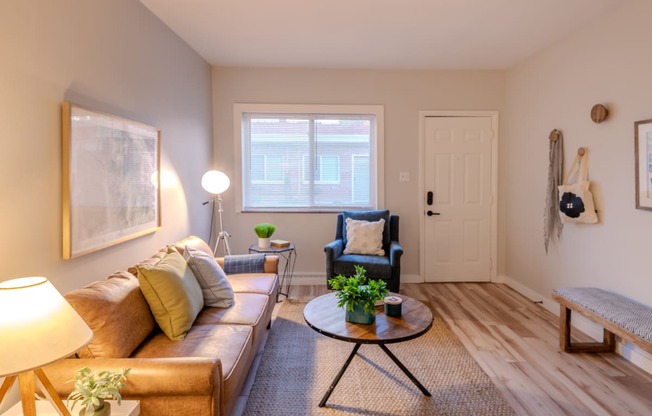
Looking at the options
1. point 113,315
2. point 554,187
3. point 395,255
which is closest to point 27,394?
point 113,315

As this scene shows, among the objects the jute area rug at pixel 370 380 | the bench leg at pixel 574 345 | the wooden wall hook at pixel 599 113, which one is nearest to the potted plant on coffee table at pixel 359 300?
the jute area rug at pixel 370 380

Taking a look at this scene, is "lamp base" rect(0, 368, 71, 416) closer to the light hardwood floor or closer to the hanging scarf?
the light hardwood floor

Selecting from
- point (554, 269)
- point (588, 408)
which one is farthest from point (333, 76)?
point (588, 408)

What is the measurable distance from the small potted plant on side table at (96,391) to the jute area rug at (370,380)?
0.95 metres

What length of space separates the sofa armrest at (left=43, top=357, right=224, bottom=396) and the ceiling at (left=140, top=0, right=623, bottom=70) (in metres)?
2.48

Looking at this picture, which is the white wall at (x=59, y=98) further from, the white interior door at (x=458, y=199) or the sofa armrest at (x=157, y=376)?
the white interior door at (x=458, y=199)

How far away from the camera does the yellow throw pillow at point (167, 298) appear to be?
6.68ft

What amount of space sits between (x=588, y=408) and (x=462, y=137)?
3133mm

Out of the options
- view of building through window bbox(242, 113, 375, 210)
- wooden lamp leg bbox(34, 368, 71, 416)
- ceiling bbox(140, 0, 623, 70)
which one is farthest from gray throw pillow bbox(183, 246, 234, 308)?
view of building through window bbox(242, 113, 375, 210)

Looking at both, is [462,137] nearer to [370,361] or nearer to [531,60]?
[531,60]

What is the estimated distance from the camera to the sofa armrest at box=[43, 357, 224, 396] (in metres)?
1.50

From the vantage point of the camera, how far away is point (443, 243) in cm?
465

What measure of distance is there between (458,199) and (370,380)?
2.82 m

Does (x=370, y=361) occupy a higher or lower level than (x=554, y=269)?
lower
